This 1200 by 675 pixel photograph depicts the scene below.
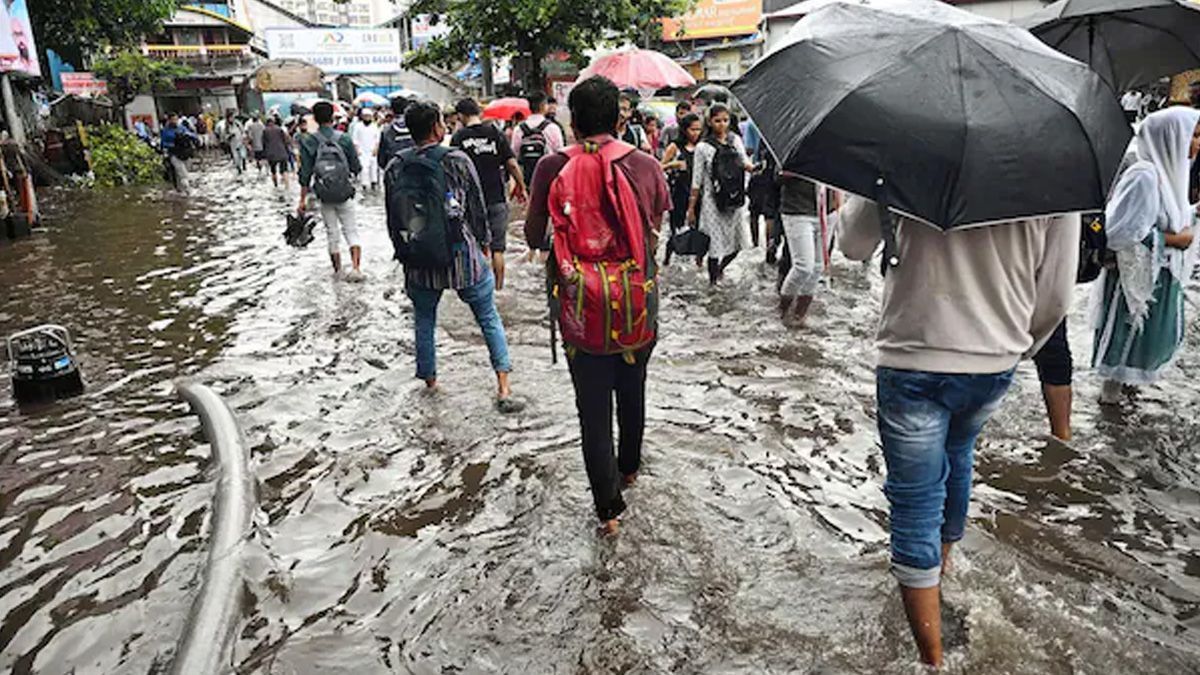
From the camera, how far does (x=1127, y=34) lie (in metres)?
4.96

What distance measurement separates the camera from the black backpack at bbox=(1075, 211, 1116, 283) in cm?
389

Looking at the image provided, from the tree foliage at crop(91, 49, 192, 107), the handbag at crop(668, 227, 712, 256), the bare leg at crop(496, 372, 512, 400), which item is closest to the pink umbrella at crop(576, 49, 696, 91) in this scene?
the handbag at crop(668, 227, 712, 256)

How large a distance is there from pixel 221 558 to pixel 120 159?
20.2m

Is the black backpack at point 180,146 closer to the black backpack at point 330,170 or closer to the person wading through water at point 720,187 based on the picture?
the black backpack at point 330,170

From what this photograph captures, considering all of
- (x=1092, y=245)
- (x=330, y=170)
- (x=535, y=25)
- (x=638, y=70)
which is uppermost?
(x=535, y=25)

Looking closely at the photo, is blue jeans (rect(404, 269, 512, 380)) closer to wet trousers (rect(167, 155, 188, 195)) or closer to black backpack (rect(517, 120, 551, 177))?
black backpack (rect(517, 120, 551, 177))

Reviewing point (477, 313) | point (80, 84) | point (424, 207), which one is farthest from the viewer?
point (80, 84)

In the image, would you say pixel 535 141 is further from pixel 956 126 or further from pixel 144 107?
pixel 144 107

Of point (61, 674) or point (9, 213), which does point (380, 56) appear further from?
point (61, 674)

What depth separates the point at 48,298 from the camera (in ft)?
26.3

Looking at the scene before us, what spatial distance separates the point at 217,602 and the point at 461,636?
868mm

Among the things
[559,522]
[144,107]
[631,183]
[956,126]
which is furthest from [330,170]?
[144,107]

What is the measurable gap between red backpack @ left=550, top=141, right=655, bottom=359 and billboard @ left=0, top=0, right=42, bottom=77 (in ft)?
44.4

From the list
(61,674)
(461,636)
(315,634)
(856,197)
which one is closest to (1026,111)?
(856,197)
